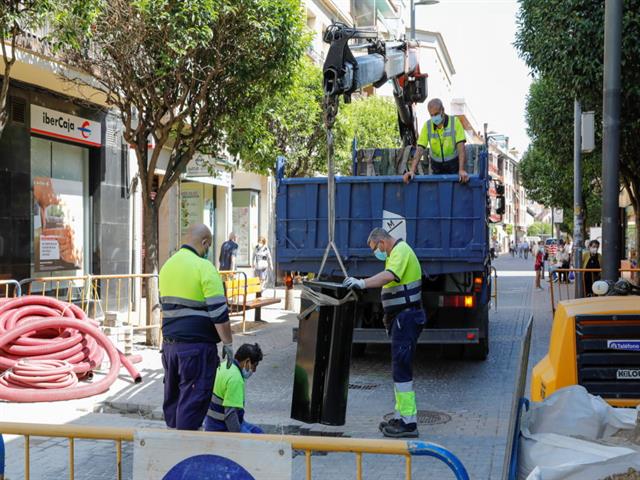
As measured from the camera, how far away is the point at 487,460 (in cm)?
589

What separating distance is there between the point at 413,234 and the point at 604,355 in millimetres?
4453

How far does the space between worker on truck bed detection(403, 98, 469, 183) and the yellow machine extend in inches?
181

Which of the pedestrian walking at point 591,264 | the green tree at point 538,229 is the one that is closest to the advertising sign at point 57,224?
the pedestrian walking at point 591,264

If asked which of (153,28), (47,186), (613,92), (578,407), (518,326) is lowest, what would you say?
(518,326)

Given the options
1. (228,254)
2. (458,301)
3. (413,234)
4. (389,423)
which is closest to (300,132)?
(228,254)

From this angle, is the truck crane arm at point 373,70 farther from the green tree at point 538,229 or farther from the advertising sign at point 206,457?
the green tree at point 538,229

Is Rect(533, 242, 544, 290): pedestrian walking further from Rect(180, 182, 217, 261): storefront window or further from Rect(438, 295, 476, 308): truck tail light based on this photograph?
Rect(438, 295, 476, 308): truck tail light

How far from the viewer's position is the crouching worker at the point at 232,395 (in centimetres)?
521

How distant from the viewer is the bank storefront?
41.2 ft

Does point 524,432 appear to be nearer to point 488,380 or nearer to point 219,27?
point 488,380

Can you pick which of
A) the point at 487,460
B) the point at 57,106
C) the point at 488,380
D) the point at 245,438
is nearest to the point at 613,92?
the point at 488,380

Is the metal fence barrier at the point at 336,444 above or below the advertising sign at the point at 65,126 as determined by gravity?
below

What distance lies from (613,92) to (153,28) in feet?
20.1

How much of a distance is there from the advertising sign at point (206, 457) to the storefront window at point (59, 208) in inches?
432
